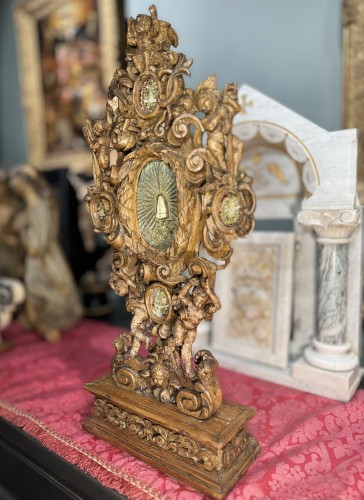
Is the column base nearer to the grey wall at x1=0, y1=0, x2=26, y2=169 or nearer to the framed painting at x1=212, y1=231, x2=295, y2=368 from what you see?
the framed painting at x1=212, y1=231, x2=295, y2=368

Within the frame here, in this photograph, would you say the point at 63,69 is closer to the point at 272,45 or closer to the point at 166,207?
the point at 272,45

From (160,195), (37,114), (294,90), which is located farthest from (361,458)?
(37,114)

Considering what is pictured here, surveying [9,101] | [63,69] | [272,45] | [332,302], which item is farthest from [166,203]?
[9,101]

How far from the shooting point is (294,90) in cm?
228

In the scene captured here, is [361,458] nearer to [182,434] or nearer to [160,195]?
[182,434]

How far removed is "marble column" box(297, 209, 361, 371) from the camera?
1.60 meters

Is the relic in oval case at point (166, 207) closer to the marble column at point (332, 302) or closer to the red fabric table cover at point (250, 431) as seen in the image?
the red fabric table cover at point (250, 431)

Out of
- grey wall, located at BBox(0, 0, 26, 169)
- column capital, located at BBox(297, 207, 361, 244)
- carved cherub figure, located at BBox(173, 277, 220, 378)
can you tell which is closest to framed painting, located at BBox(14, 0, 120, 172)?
grey wall, located at BBox(0, 0, 26, 169)

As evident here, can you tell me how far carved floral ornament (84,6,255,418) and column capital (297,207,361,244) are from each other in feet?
1.90

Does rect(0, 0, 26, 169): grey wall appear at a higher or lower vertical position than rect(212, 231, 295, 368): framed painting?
higher

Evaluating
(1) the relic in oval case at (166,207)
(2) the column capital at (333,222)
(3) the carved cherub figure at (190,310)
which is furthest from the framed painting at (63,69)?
(3) the carved cherub figure at (190,310)

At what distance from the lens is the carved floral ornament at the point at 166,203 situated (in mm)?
1081

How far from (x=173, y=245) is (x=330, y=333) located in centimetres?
90

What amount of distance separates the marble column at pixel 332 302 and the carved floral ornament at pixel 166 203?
0.64 m
